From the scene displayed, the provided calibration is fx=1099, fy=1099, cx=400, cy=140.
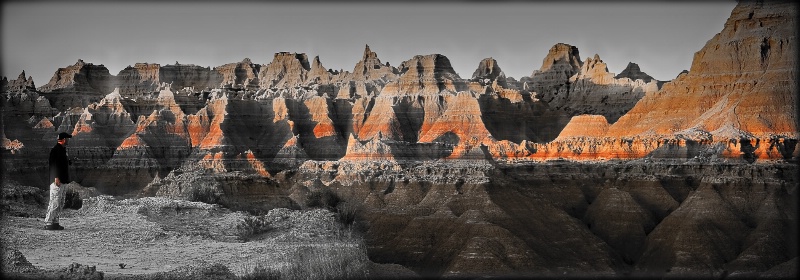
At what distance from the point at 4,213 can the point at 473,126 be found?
4127 inches

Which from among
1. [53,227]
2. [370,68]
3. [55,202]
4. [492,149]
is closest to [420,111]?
[370,68]

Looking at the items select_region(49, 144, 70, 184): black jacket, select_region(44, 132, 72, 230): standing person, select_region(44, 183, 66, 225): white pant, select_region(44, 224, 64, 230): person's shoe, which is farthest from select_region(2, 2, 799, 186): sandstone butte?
select_region(49, 144, 70, 184): black jacket

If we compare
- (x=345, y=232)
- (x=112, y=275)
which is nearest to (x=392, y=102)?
(x=345, y=232)

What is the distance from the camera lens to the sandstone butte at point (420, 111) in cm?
9762

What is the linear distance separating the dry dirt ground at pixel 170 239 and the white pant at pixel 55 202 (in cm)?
48

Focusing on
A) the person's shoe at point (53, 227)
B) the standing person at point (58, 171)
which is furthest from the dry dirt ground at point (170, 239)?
the standing person at point (58, 171)

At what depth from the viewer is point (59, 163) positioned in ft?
85.7

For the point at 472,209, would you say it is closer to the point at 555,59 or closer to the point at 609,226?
the point at 609,226

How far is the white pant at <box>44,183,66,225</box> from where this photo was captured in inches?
1051

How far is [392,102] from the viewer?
483ft

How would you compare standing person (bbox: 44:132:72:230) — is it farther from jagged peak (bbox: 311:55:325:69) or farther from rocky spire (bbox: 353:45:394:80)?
jagged peak (bbox: 311:55:325:69)

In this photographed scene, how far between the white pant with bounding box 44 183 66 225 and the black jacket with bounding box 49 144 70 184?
22cm

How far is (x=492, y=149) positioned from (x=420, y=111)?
35.4m

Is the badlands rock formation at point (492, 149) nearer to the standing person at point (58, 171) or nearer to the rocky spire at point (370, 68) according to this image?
the rocky spire at point (370, 68)
